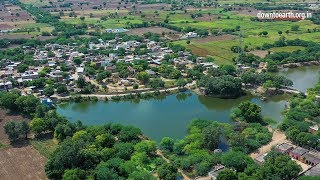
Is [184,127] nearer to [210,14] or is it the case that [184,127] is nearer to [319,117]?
[319,117]

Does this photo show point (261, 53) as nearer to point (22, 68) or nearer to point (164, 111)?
point (164, 111)

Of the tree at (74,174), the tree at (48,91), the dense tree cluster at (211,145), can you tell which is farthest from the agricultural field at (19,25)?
the tree at (74,174)

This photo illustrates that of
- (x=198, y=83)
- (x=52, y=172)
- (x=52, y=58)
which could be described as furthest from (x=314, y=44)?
(x=52, y=172)

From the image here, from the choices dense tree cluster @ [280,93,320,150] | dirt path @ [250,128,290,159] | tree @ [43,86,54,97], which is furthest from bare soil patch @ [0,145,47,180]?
dense tree cluster @ [280,93,320,150]

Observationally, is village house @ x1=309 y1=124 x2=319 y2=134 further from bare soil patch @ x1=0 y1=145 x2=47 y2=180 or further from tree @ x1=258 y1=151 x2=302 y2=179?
bare soil patch @ x1=0 y1=145 x2=47 y2=180

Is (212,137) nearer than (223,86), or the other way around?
(212,137)

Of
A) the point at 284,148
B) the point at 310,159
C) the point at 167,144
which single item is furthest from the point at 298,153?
the point at 167,144
